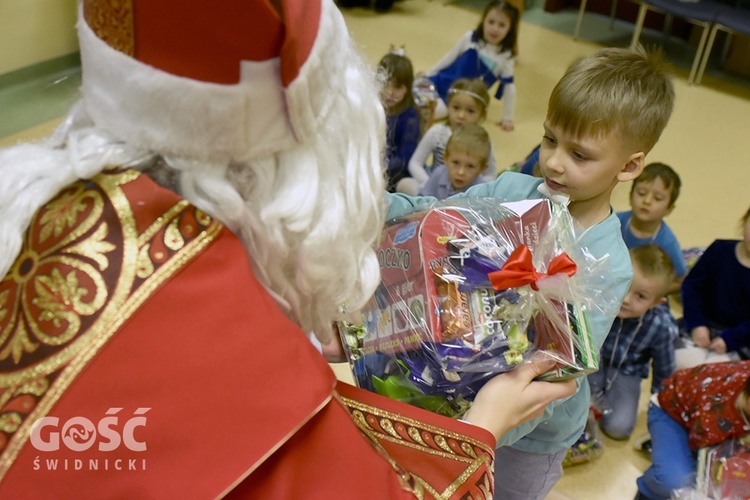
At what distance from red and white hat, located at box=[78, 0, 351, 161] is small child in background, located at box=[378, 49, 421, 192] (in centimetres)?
253

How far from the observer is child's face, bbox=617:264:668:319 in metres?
2.43

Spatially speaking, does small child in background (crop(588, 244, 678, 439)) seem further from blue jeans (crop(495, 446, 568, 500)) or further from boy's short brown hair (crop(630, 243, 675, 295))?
blue jeans (crop(495, 446, 568, 500))

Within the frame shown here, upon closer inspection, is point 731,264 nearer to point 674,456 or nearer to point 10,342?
point 674,456

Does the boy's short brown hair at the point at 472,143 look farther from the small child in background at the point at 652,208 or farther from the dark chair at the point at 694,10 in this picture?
the dark chair at the point at 694,10

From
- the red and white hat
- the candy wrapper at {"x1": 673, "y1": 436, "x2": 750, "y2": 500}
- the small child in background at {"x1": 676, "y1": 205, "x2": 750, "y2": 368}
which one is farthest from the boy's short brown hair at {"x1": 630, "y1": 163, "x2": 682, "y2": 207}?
the red and white hat

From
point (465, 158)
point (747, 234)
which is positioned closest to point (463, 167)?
point (465, 158)

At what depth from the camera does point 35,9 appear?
362 cm

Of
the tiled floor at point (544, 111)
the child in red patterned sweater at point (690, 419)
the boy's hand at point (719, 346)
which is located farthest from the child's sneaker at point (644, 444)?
the boy's hand at point (719, 346)

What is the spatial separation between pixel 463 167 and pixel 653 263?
2.81 ft

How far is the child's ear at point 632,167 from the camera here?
1.41m

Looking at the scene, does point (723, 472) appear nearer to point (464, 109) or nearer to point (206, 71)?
point (206, 71)

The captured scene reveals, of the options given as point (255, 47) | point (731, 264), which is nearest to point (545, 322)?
point (255, 47)

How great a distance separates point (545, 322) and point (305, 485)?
0.50m

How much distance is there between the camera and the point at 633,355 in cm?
259
